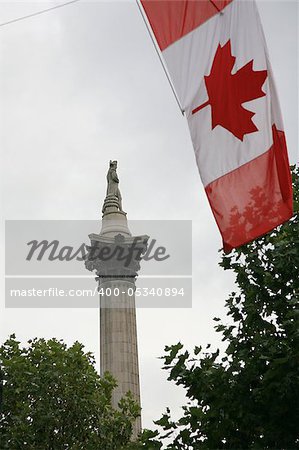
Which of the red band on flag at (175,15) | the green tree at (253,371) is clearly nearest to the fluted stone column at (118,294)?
the green tree at (253,371)

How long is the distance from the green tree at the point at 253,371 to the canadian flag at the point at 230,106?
3.57 m

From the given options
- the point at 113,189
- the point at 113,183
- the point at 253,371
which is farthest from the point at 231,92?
the point at 113,183

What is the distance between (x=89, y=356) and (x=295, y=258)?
12.5 metres

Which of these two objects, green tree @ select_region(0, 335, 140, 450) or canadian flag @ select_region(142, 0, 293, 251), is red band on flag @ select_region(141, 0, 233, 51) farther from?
green tree @ select_region(0, 335, 140, 450)

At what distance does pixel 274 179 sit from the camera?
33.1 ft

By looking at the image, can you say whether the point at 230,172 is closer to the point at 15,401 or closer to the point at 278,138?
the point at 278,138

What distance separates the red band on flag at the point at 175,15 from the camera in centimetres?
1073

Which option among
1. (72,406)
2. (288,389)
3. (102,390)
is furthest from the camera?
(102,390)

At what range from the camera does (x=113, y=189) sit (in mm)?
37219

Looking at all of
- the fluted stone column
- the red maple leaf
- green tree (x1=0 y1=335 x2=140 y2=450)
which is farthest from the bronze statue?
the red maple leaf

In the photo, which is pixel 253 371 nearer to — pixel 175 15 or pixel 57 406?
pixel 175 15

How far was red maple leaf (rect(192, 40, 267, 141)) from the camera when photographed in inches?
406

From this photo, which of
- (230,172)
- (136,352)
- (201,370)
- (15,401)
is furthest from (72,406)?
(230,172)

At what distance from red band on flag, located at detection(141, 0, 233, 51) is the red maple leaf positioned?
61cm
